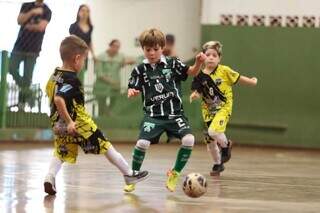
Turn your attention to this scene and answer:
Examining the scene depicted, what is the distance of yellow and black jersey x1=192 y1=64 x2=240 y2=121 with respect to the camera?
8.32 meters

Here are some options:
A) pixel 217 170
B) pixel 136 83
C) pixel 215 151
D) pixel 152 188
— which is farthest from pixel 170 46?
pixel 152 188

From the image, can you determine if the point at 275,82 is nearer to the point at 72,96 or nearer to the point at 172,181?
the point at 172,181

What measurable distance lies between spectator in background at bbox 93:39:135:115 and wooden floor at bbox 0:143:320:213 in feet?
12.6

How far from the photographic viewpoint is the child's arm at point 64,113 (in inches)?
226

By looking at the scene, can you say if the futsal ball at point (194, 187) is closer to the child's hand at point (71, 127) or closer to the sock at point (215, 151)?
the child's hand at point (71, 127)

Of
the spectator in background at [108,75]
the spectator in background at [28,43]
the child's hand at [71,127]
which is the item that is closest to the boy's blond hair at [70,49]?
the child's hand at [71,127]

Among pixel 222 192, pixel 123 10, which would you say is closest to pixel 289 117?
pixel 123 10

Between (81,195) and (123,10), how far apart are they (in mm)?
10304

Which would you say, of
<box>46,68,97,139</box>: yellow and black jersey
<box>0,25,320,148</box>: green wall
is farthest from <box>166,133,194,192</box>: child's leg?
<box>0,25,320,148</box>: green wall

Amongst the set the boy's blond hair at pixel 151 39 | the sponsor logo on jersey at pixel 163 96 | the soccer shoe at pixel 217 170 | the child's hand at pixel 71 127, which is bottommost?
the soccer shoe at pixel 217 170

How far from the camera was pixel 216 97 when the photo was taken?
8359 millimetres

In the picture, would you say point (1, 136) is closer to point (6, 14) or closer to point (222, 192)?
point (6, 14)

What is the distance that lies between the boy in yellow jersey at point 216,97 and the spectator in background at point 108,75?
19.1ft

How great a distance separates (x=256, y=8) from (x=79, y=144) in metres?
10.0
